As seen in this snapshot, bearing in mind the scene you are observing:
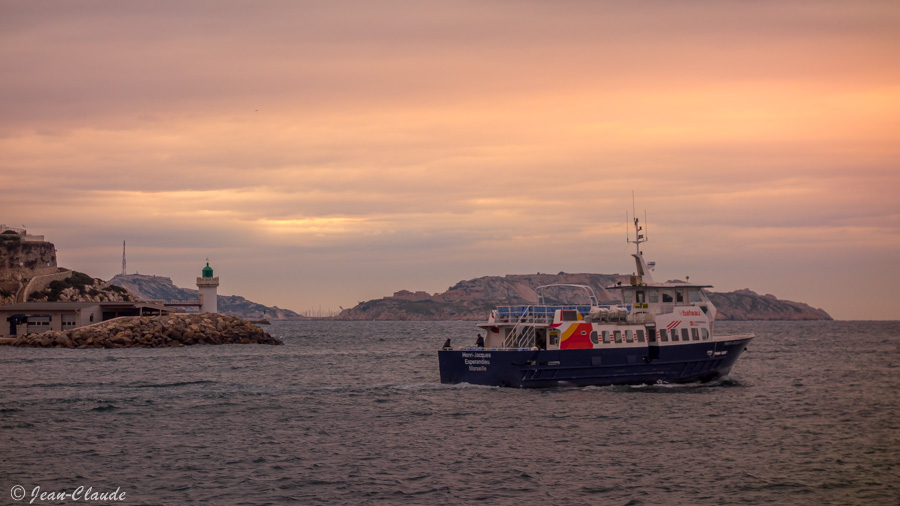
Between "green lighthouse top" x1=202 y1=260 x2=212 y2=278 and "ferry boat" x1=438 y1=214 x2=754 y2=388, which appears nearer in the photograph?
"ferry boat" x1=438 y1=214 x2=754 y2=388

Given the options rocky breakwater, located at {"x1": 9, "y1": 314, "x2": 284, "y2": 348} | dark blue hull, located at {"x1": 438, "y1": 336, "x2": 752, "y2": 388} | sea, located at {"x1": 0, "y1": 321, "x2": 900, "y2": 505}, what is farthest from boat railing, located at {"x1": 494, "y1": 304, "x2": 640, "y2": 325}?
rocky breakwater, located at {"x1": 9, "y1": 314, "x2": 284, "y2": 348}

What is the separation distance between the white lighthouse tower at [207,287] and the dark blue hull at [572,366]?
74.5 m

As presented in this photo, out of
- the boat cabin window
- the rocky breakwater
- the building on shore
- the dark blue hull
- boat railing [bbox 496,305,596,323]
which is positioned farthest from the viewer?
the building on shore

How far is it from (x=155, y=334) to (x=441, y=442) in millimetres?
73951

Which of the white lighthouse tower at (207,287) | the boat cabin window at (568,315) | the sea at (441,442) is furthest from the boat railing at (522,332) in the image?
the white lighthouse tower at (207,287)

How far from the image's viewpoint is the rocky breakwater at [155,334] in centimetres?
9381

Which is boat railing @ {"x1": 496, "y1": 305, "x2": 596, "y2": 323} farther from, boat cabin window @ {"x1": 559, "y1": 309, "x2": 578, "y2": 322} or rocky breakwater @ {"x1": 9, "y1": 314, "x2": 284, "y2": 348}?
rocky breakwater @ {"x1": 9, "y1": 314, "x2": 284, "y2": 348}

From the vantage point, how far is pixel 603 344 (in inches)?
1785

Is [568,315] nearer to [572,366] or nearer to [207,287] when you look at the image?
[572,366]

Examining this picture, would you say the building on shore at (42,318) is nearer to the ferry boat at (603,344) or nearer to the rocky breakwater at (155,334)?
the rocky breakwater at (155,334)

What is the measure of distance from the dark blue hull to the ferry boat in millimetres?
51

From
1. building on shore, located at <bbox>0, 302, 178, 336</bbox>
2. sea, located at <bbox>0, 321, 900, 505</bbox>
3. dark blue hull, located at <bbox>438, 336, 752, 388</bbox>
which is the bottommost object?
sea, located at <bbox>0, 321, 900, 505</bbox>

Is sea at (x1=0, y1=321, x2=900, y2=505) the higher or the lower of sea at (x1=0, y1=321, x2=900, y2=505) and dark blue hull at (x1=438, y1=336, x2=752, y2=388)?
the lower

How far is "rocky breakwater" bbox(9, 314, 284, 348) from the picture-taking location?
93.8 metres
